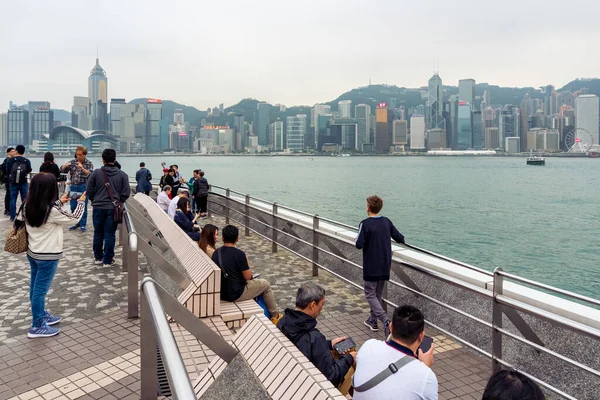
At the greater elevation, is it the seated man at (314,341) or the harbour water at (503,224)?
the seated man at (314,341)

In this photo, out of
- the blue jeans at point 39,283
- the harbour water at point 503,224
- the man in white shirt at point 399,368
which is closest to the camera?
the man in white shirt at point 399,368

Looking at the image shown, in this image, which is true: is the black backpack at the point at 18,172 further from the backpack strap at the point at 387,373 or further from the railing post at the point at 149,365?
the backpack strap at the point at 387,373

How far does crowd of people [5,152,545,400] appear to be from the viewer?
2.73 m

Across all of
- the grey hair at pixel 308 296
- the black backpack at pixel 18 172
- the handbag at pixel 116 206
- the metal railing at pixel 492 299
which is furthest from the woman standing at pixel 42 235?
the black backpack at pixel 18 172

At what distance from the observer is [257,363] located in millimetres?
2584

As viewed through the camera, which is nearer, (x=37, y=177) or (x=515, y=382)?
(x=515, y=382)

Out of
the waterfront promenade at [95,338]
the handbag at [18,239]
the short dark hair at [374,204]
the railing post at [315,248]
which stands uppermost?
the short dark hair at [374,204]

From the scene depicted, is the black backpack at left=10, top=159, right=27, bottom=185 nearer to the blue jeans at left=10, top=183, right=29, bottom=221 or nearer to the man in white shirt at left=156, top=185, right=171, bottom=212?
the blue jeans at left=10, top=183, right=29, bottom=221

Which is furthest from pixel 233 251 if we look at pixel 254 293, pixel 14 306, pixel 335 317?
pixel 14 306

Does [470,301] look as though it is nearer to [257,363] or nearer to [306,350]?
[306,350]

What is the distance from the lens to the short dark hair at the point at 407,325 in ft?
9.61

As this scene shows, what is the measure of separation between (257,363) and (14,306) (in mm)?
5109

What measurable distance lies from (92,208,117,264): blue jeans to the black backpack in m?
4.83

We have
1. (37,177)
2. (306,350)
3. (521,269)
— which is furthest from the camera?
(521,269)
